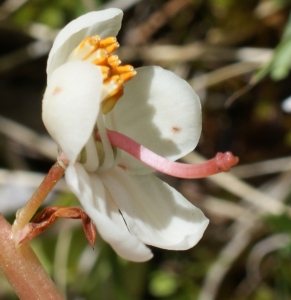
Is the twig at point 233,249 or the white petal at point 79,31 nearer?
the white petal at point 79,31

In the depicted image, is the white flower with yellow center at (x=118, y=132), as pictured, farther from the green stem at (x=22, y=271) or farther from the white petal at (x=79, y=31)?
the green stem at (x=22, y=271)

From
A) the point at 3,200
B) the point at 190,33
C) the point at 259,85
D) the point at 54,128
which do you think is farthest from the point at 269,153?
the point at 54,128

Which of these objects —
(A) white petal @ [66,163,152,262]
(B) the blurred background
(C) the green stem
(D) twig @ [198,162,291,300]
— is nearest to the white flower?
(A) white petal @ [66,163,152,262]

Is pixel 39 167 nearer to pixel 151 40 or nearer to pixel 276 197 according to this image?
pixel 151 40

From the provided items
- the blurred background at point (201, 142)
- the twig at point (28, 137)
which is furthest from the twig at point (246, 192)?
the twig at point (28, 137)

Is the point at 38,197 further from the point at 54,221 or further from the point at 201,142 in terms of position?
the point at 201,142

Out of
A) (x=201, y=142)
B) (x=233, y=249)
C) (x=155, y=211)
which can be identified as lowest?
(x=233, y=249)

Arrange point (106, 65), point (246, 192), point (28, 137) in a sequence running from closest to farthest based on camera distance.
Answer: point (106, 65) < point (246, 192) < point (28, 137)

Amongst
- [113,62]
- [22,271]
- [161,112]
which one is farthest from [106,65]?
[22,271]
